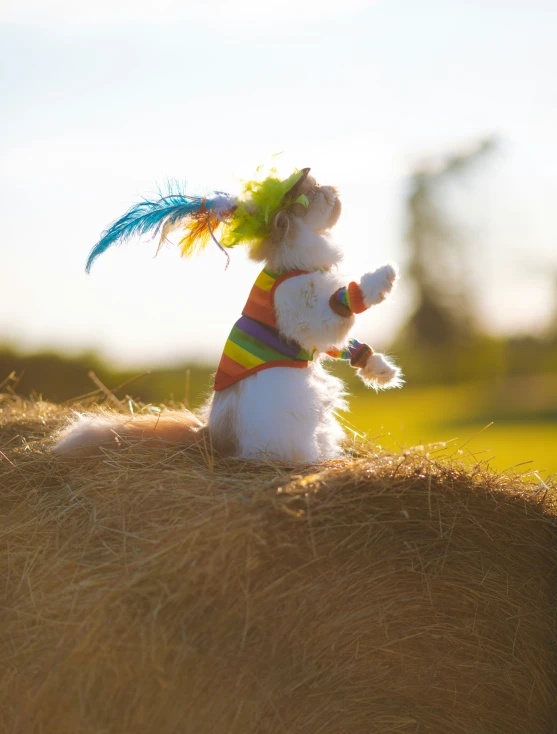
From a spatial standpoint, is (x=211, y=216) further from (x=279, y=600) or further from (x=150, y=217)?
(x=279, y=600)

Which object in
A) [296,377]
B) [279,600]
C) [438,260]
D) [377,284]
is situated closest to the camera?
[279,600]

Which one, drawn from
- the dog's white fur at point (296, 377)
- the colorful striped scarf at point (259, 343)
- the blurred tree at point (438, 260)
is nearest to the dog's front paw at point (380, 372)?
the dog's white fur at point (296, 377)

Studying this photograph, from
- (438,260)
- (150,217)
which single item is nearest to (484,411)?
(438,260)

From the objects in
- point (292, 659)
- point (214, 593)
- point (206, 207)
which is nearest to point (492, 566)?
point (292, 659)

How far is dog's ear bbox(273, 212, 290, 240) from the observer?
173 centimetres

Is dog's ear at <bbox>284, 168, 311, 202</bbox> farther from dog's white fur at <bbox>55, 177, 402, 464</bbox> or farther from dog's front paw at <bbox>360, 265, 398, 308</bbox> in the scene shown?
dog's front paw at <bbox>360, 265, 398, 308</bbox>

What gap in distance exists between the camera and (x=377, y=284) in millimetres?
1600

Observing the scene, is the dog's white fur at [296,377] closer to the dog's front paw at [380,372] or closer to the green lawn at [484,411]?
the dog's front paw at [380,372]

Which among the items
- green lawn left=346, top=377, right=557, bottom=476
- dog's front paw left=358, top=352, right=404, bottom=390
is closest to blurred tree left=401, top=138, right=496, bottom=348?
green lawn left=346, top=377, right=557, bottom=476

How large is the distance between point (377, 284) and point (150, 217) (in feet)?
2.04

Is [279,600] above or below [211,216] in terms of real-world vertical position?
below

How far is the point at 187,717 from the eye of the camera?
1207 millimetres

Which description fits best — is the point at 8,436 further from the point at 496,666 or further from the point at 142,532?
the point at 496,666

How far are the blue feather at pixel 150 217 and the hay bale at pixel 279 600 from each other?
0.57 metres
